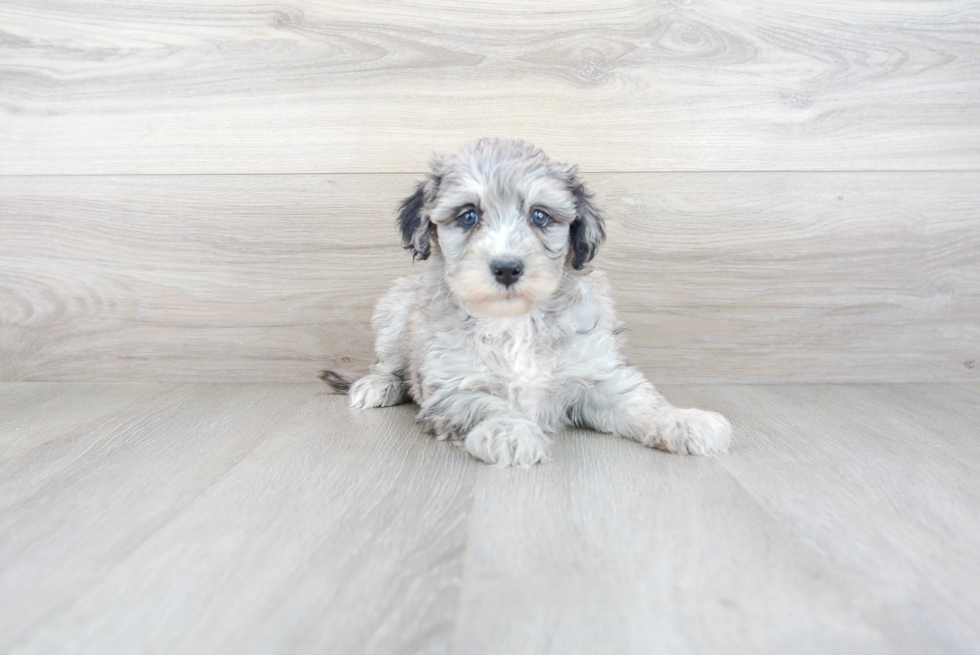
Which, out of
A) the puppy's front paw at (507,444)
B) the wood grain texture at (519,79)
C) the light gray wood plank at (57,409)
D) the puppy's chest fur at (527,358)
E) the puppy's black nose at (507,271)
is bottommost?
the light gray wood plank at (57,409)

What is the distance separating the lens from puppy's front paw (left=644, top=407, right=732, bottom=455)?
1902mm

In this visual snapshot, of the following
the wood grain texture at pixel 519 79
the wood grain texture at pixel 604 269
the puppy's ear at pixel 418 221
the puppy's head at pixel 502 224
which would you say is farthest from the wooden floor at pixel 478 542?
the wood grain texture at pixel 519 79

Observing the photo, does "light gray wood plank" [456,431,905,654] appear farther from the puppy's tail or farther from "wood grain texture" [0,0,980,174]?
"wood grain texture" [0,0,980,174]

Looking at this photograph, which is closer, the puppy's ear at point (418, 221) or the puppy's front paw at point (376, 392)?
the puppy's ear at point (418, 221)

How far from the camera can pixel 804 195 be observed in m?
2.81

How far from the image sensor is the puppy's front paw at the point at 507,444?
5.95ft

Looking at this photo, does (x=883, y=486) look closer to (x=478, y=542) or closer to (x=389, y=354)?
(x=478, y=542)

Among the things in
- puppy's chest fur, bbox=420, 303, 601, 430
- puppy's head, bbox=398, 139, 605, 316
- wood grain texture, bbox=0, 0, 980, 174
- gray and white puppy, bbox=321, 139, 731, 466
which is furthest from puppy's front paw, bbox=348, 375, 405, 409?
wood grain texture, bbox=0, 0, 980, 174

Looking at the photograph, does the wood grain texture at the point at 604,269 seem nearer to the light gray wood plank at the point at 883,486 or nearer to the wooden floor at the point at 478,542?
the light gray wood plank at the point at 883,486

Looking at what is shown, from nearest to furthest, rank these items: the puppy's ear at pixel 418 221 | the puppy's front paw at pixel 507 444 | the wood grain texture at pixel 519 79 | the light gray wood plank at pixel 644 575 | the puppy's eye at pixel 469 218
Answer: the light gray wood plank at pixel 644 575
the puppy's front paw at pixel 507 444
the puppy's eye at pixel 469 218
the puppy's ear at pixel 418 221
the wood grain texture at pixel 519 79

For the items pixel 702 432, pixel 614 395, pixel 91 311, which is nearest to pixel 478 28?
pixel 614 395

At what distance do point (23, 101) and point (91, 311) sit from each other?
34.8 inches

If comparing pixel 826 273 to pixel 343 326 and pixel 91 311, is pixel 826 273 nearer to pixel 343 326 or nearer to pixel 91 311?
→ pixel 343 326

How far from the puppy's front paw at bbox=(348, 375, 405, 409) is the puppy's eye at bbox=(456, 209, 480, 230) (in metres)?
0.82
